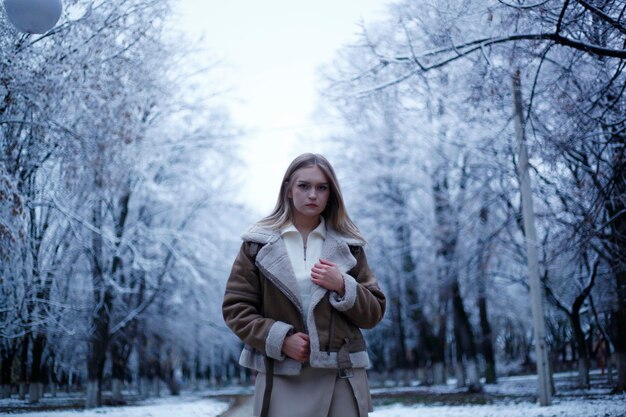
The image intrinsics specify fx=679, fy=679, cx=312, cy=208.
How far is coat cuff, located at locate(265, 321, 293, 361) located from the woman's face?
1.56 ft

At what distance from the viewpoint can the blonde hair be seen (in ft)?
8.64

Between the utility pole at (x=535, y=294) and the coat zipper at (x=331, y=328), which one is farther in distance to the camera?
the utility pole at (x=535, y=294)

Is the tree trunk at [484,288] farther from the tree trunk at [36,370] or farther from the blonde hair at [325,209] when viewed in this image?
the blonde hair at [325,209]

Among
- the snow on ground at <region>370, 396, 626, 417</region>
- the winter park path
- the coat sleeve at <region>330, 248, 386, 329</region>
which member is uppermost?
the coat sleeve at <region>330, 248, 386, 329</region>

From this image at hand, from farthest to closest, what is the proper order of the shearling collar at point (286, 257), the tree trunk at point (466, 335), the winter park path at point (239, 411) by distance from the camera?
the tree trunk at point (466, 335), the winter park path at point (239, 411), the shearling collar at point (286, 257)

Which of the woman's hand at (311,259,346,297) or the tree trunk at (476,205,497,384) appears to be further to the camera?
the tree trunk at (476,205,497,384)

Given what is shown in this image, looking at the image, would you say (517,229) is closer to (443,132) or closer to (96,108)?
(443,132)

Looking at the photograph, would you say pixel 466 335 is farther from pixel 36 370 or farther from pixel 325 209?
pixel 325 209

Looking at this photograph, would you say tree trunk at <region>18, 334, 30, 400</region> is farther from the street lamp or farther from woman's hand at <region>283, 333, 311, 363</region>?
woman's hand at <region>283, 333, 311, 363</region>

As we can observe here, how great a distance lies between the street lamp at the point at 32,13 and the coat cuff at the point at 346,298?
4606mm

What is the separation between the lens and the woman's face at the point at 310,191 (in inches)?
101

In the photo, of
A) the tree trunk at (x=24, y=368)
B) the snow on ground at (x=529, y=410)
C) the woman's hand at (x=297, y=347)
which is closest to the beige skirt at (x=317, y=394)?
the woman's hand at (x=297, y=347)

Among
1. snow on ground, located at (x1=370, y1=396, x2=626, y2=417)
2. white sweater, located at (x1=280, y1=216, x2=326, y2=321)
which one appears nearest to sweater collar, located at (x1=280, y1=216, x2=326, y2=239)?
white sweater, located at (x1=280, y1=216, x2=326, y2=321)

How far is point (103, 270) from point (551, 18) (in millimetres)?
13651
